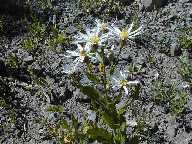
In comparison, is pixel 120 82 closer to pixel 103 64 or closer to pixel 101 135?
pixel 101 135

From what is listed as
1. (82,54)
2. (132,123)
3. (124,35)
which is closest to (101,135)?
(132,123)

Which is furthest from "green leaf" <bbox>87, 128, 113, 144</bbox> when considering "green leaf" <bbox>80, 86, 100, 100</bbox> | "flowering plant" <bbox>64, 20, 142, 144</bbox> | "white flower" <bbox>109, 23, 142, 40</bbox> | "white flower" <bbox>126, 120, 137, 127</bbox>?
"white flower" <bbox>109, 23, 142, 40</bbox>

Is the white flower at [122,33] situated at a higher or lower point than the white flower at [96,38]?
higher

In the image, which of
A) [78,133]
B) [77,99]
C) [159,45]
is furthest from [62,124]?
[159,45]

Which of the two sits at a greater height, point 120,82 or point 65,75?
point 120,82

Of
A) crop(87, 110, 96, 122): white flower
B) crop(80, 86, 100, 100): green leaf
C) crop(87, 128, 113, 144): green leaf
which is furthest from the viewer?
crop(87, 110, 96, 122): white flower

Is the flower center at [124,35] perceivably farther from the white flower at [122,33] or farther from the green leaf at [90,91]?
the green leaf at [90,91]

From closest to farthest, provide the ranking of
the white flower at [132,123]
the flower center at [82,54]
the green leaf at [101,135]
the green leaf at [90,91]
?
1. the flower center at [82,54]
2. the green leaf at [90,91]
3. the green leaf at [101,135]
4. the white flower at [132,123]

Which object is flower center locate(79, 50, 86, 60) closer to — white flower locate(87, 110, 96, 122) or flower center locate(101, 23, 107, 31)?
flower center locate(101, 23, 107, 31)

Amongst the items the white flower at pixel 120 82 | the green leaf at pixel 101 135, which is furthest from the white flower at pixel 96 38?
the green leaf at pixel 101 135
